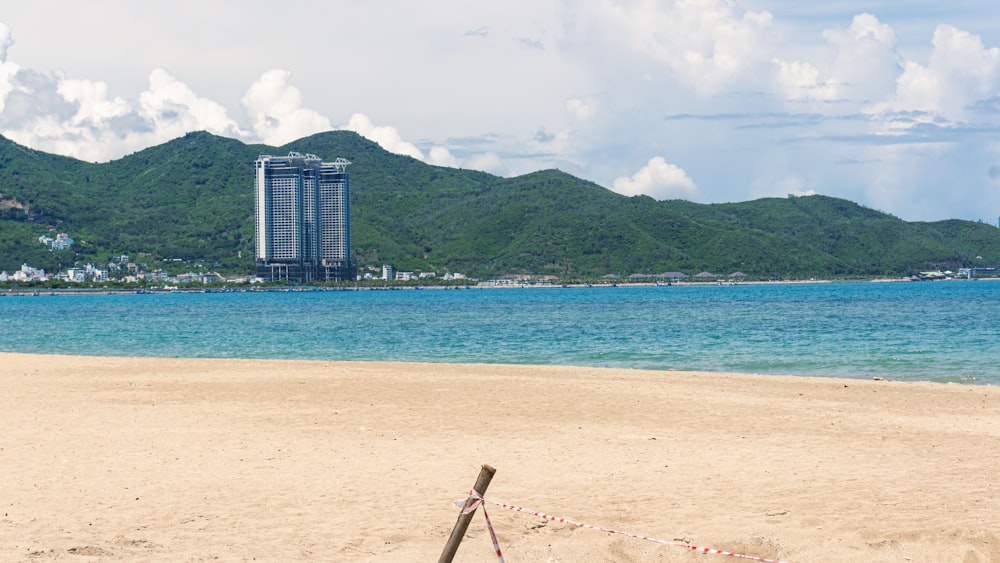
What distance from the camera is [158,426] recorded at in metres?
16.5

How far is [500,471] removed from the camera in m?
12.8

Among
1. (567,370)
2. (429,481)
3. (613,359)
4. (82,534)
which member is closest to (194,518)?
(82,534)

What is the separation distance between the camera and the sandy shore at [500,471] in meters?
9.52

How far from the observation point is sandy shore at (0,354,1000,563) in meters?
9.52

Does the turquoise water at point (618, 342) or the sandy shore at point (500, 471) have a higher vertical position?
the sandy shore at point (500, 471)

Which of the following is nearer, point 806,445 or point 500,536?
point 500,536

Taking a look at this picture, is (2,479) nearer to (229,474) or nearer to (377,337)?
(229,474)

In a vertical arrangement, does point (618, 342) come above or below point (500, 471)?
below

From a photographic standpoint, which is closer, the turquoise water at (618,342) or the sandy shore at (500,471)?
the sandy shore at (500,471)

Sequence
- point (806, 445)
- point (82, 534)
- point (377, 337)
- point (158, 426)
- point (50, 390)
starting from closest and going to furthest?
point (82, 534), point (806, 445), point (158, 426), point (50, 390), point (377, 337)

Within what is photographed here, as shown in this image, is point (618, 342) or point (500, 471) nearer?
point (500, 471)

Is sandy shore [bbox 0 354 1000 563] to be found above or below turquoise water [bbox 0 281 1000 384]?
above

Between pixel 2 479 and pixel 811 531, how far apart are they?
31.0ft

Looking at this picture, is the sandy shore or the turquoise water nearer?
the sandy shore
